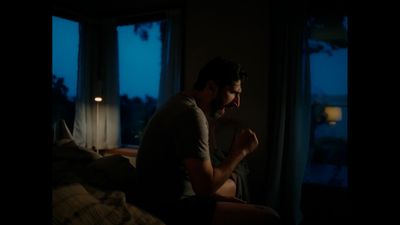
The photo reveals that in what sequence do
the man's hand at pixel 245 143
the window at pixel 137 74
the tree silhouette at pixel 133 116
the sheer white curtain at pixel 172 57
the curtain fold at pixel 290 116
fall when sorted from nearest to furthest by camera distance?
the man's hand at pixel 245 143
the curtain fold at pixel 290 116
the sheer white curtain at pixel 172 57
the window at pixel 137 74
the tree silhouette at pixel 133 116

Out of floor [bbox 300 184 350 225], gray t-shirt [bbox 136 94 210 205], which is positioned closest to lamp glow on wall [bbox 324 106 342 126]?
floor [bbox 300 184 350 225]

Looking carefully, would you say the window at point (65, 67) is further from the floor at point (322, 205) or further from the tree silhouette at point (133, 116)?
the floor at point (322, 205)

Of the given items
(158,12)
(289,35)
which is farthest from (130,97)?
→ (289,35)

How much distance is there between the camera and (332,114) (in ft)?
10.8

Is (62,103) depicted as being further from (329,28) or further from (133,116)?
(329,28)

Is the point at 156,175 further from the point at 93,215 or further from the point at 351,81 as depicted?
the point at 351,81

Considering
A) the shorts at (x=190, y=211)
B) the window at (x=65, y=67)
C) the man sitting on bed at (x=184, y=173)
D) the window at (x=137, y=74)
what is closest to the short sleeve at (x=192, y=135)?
the man sitting on bed at (x=184, y=173)

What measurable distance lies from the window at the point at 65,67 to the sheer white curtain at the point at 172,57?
1202 mm

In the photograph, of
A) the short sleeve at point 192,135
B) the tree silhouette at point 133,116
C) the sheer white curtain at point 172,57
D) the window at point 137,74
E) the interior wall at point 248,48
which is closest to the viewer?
the short sleeve at point 192,135

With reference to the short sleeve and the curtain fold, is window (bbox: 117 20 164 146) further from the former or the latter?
the short sleeve

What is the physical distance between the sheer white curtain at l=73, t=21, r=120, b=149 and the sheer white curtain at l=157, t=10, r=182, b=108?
769mm

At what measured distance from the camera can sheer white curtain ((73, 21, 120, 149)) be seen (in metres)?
4.31

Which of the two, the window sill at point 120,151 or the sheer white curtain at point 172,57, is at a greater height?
the sheer white curtain at point 172,57

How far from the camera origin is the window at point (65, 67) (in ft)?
14.2
